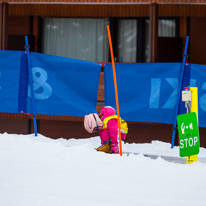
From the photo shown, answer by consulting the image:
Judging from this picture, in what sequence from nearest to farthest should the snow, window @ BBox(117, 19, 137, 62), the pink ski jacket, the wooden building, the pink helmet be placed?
the snow → the pink ski jacket → the pink helmet → the wooden building → window @ BBox(117, 19, 137, 62)

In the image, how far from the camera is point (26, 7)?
1415cm

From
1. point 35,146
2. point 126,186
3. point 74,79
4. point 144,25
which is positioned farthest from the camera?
point 144,25

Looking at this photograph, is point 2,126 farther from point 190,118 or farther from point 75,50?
point 190,118

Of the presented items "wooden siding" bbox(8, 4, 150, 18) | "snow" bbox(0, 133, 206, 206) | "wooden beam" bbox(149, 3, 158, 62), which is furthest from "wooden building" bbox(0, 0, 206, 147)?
"snow" bbox(0, 133, 206, 206)

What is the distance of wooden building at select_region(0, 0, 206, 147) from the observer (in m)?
12.6

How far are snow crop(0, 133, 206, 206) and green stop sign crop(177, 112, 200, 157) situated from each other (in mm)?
254

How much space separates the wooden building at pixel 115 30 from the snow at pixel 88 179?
4.20 metres

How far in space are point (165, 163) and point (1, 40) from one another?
244 inches

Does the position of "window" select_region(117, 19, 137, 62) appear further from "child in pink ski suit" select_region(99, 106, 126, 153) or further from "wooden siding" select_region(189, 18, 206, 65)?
"child in pink ski suit" select_region(99, 106, 126, 153)

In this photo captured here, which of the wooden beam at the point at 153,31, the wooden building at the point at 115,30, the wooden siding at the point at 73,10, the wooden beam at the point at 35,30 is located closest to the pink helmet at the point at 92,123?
the wooden beam at the point at 153,31

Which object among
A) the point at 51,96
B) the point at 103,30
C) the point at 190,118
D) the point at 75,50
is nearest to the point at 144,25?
the point at 103,30

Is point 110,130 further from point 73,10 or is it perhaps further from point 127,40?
point 73,10

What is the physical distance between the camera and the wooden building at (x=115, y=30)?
12.6 m

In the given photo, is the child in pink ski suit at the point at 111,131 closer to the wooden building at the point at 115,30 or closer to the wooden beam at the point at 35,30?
the wooden building at the point at 115,30
